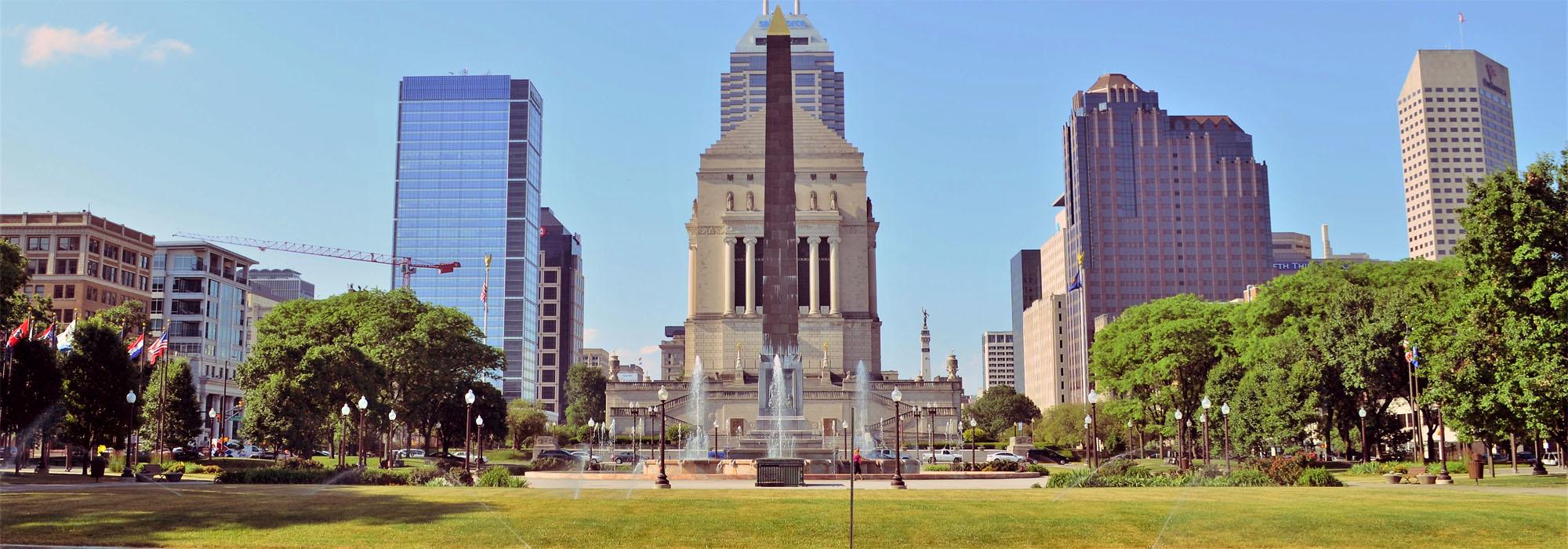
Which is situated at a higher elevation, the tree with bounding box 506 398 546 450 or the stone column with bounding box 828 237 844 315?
the stone column with bounding box 828 237 844 315

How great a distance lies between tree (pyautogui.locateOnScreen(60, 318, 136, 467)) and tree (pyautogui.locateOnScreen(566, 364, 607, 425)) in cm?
9351

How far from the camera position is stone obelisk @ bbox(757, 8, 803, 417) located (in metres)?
63.7

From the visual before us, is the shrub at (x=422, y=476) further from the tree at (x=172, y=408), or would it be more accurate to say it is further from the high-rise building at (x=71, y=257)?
the high-rise building at (x=71, y=257)

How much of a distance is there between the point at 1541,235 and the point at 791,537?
89.3ft

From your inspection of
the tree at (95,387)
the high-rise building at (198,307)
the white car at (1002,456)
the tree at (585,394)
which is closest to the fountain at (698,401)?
the white car at (1002,456)

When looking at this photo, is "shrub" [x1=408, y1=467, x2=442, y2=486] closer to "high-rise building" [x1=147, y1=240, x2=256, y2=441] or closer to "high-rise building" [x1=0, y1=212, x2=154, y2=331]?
"high-rise building" [x1=0, y1=212, x2=154, y2=331]

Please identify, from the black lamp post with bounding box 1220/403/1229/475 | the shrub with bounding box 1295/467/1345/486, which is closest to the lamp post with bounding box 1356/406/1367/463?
the black lamp post with bounding box 1220/403/1229/475

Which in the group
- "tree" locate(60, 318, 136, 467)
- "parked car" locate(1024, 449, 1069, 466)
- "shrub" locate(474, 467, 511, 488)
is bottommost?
"parked car" locate(1024, 449, 1069, 466)

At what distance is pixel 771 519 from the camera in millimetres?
27625

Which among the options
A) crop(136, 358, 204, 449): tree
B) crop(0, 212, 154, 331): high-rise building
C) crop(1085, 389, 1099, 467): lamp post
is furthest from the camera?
crop(0, 212, 154, 331): high-rise building

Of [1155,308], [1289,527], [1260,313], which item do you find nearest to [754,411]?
[1155,308]

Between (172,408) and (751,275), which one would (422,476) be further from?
(751,275)

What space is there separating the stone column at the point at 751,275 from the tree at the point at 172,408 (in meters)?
61.6

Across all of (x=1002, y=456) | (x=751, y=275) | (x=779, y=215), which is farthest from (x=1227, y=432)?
(x=751, y=275)
